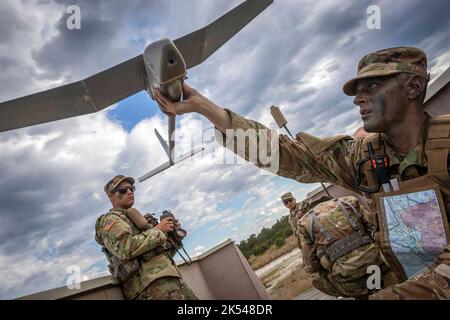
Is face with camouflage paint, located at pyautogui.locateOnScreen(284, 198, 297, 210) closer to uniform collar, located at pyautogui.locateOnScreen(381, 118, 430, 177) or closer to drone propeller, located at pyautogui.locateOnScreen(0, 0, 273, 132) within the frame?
drone propeller, located at pyautogui.locateOnScreen(0, 0, 273, 132)

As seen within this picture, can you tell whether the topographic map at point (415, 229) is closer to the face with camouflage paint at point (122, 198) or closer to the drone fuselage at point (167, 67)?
the drone fuselage at point (167, 67)

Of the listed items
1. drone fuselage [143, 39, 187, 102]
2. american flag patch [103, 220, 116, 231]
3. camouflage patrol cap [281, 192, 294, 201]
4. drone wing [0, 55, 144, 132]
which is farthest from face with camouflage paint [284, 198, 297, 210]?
drone fuselage [143, 39, 187, 102]

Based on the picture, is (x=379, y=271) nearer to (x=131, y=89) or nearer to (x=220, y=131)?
(x=220, y=131)

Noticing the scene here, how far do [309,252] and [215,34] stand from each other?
9.22 meters

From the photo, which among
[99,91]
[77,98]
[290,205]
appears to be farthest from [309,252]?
[77,98]

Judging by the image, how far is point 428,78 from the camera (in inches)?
77.6

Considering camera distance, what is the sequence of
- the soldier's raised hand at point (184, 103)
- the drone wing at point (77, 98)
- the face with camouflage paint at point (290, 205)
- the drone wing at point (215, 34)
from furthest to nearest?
the drone wing at point (215, 34) → the drone wing at point (77, 98) → the face with camouflage paint at point (290, 205) → the soldier's raised hand at point (184, 103)

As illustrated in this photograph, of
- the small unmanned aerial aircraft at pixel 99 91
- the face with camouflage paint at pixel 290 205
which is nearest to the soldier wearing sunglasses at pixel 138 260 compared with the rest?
the small unmanned aerial aircraft at pixel 99 91

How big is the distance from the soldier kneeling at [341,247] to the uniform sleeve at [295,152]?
2.27 ft

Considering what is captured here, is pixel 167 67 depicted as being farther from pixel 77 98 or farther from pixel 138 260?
pixel 77 98

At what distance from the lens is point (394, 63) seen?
6.26 ft

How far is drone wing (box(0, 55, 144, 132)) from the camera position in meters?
8.63

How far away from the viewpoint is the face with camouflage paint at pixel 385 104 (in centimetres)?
189

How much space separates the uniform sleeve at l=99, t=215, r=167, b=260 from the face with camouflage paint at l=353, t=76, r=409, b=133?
2.85 metres
